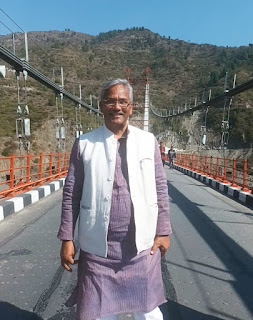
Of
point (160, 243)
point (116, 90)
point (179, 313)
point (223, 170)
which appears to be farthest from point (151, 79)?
point (160, 243)

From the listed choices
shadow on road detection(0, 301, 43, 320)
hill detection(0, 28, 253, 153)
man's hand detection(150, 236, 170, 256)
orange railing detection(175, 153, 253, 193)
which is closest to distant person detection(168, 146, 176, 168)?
orange railing detection(175, 153, 253, 193)

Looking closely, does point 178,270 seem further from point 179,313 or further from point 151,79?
point 151,79

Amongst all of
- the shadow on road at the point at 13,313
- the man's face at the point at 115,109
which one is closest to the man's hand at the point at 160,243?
the man's face at the point at 115,109

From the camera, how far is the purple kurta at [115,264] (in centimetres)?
159

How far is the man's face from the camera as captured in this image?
1.65 meters

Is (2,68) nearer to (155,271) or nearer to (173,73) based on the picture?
(155,271)

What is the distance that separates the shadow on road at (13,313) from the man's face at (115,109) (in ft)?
5.21

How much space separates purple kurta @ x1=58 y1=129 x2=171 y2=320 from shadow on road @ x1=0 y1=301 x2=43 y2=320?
0.89m

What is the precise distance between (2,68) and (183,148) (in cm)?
4796

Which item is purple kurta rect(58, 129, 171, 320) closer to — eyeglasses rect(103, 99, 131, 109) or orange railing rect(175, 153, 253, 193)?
eyeglasses rect(103, 99, 131, 109)

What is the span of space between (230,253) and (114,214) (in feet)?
8.77

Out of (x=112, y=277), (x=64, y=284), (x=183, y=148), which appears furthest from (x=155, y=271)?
(x=183, y=148)

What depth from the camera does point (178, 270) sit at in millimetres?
3221

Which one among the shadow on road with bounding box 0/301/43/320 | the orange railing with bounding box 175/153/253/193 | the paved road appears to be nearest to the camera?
the shadow on road with bounding box 0/301/43/320
